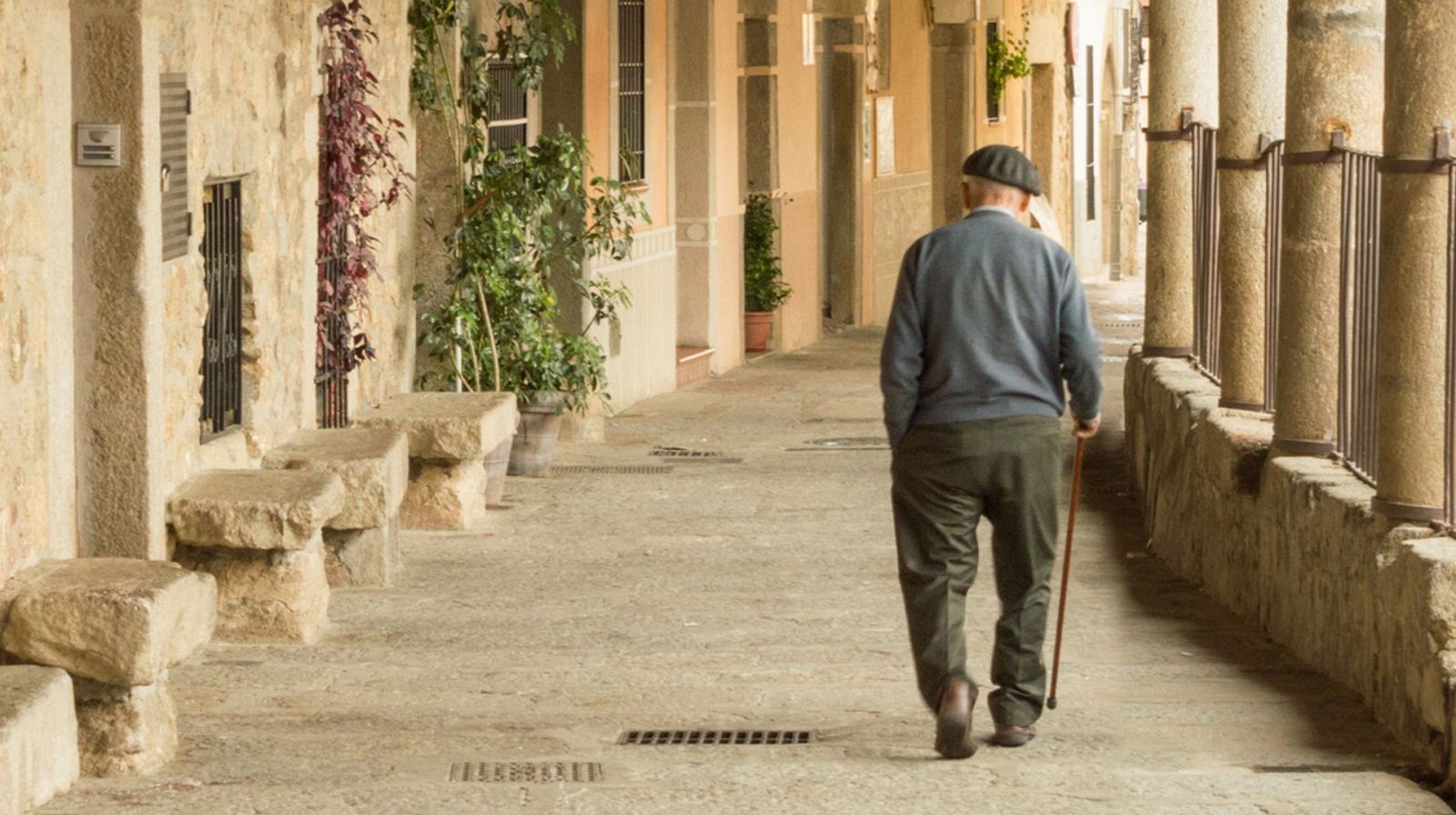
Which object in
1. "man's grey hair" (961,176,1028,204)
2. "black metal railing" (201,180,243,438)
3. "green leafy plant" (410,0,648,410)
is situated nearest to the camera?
"man's grey hair" (961,176,1028,204)

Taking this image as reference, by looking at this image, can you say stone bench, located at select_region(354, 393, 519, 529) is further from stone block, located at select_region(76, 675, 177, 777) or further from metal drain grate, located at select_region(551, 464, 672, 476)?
stone block, located at select_region(76, 675, 177, 777)

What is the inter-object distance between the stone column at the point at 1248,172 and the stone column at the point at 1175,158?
1719 mm

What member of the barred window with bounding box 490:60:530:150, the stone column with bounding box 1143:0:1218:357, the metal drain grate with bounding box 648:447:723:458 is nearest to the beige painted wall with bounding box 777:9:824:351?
the barred window with bounding box 490:60:530:150

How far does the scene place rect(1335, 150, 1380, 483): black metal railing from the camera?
6730 millimetres

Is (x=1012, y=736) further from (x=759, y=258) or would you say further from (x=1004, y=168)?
(x=759, y=258)

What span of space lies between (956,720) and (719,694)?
42.5 inches

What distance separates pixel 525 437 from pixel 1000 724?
19.5 feet

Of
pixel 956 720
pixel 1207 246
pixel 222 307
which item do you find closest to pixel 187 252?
pixel 222 307

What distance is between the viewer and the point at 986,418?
5754 mm

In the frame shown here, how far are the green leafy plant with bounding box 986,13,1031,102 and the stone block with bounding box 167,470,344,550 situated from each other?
1915cm

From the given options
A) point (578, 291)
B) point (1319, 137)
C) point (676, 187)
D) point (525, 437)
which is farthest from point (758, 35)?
point (1319, 137)

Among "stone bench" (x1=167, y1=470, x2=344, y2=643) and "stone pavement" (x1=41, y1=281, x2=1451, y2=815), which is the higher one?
"stone bench" (x1=167, y1=470, x2=344, y2=643)

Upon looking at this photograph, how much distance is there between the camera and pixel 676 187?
1642 cm

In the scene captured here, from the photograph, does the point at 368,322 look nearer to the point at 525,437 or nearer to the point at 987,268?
the point at 525,437
